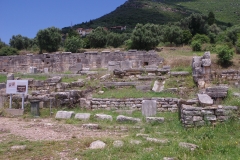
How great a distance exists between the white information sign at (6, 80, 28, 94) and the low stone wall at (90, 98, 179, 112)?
2926 millimetres

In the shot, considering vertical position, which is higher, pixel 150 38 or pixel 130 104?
pixel 150 38

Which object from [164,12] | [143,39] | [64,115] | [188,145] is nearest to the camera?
[188,145]

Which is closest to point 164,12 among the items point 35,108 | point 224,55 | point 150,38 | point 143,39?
point 150,38

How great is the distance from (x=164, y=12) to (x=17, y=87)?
7227 centimetres

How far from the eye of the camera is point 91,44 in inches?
1652

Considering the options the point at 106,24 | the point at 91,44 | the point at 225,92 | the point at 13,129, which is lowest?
the point at 13,129

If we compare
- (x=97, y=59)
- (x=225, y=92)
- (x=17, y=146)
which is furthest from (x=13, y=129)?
(x=97, y=59)

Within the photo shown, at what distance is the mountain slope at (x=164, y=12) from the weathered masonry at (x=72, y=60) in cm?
4097

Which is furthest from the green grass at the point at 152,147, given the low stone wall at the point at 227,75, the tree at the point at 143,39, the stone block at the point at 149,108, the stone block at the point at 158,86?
the tree at the point at 143,39

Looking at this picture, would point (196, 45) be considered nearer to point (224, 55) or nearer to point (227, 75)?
point (224, 55)

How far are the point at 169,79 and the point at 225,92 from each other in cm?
630

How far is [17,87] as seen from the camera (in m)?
11.2

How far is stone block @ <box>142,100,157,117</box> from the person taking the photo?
409 inches

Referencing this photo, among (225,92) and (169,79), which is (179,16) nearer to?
(169,79)
